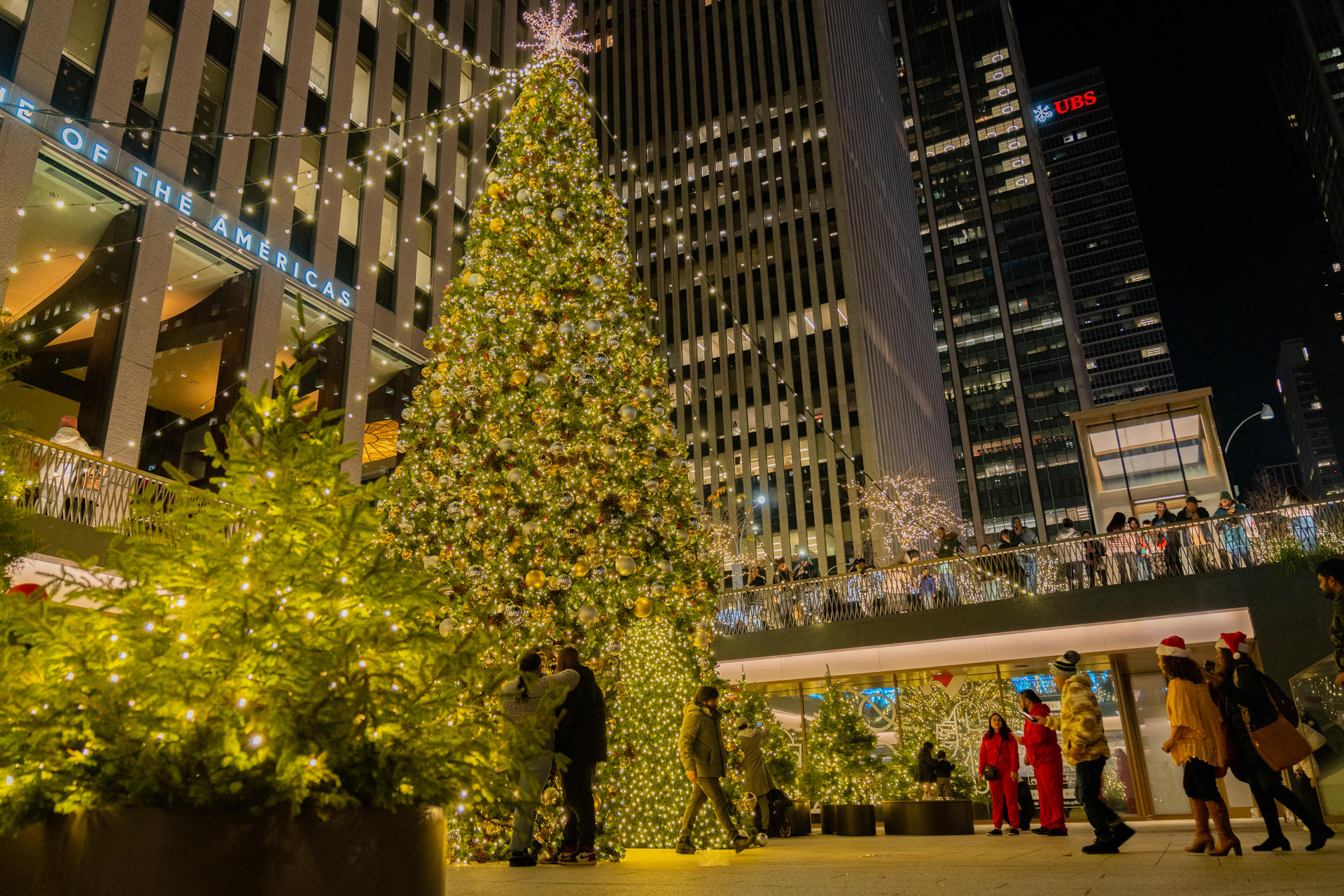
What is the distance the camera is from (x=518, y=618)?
802 centimetres

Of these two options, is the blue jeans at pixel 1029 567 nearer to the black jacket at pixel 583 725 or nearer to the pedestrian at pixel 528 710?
the black jacket at pixel 583 725

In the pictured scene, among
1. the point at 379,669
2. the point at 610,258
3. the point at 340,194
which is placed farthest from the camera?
the point at 340,194

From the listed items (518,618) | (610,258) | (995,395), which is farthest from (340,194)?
(995,395)

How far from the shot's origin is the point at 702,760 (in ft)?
23.0

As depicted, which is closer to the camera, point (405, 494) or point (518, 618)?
point (518, 618)

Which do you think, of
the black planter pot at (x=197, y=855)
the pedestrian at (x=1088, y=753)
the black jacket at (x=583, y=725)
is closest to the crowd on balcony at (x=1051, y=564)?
the pedestrian at (x=1088, y=753)

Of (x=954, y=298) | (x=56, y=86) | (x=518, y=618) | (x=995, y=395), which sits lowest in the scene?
(x=518, y=618)

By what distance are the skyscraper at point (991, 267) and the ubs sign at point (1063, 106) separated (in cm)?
4945

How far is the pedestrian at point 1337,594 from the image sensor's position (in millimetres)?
5305

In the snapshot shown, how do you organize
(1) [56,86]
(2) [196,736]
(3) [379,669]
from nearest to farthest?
1. (2) [196,736]
2. (3) [379,669]
3. (1) [56,86]

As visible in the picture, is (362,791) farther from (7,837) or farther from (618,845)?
(618,845)

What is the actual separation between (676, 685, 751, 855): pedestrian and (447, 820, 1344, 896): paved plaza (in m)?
0.20

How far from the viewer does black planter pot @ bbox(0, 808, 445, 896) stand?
2.66 m

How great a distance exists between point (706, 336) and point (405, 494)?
58938mm
